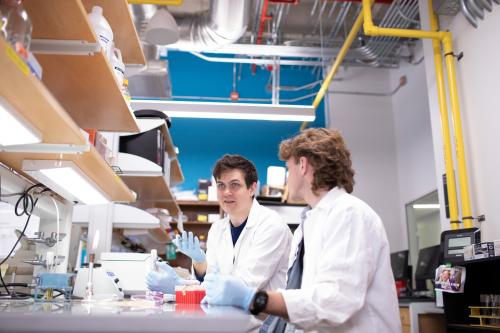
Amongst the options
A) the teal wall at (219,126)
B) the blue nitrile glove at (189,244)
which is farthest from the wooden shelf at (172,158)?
the teal wall at (219,126)

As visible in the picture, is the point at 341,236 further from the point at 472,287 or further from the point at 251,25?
the point at 251,25

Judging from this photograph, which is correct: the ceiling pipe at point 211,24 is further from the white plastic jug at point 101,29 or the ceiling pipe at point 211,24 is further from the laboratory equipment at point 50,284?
the laboratory equipment at point 50,284

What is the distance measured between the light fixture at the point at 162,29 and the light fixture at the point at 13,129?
2.82 metres

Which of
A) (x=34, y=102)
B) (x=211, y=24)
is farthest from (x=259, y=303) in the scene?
(x=211, y=24)

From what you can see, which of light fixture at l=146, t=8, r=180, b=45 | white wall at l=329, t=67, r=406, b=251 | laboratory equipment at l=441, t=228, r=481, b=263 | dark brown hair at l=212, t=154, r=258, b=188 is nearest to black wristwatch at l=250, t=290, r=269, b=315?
dark brown hair at l=212, t=154, r=258, b=188

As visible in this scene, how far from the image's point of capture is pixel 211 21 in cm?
508

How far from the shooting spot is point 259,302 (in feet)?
5.06

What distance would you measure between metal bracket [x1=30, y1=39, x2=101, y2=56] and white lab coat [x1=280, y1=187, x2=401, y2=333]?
101cm

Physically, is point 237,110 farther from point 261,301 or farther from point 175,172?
point 261,301

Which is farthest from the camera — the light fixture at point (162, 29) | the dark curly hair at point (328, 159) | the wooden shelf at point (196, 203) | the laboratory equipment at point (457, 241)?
the wooden shelf at point (196, 203)

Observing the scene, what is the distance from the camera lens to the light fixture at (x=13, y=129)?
1479mm

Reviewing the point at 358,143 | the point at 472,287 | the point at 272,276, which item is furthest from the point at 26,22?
the point at 358,143

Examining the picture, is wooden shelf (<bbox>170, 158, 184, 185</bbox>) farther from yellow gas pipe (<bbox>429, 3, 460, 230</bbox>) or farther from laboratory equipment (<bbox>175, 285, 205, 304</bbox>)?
laboratory equipment (<bbox>175, 285, 205, 304</bbox>)

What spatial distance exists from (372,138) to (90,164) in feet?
17.9
